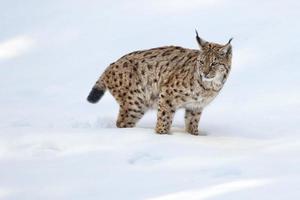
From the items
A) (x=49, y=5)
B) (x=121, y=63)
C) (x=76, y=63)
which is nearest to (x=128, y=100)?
(x=121, y=63)

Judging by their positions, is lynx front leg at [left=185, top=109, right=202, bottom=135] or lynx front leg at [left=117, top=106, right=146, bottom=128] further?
lynx front leg at [left=117, top=106, right=146, bottom=128]

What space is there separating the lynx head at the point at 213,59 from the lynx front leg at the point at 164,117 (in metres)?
0.64

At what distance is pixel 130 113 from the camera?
10.8 m

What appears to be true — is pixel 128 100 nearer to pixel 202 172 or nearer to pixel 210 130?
pixel 210 130

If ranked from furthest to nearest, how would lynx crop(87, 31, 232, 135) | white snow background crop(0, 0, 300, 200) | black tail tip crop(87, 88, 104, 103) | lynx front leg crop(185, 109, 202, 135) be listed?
black tail tip crop(87, 88, 104, 103), lynx front leg crop(185, 109, 202, 135), lynx crop(87, 31, 232, 135), white snow background crop(0, 0, 300, 200)

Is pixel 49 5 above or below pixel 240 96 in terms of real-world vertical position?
above

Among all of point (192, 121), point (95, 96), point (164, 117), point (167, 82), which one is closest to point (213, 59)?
point (167, 82)

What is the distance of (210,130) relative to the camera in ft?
36.0

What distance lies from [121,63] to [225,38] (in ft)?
18.4

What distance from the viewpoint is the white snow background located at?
791 cm

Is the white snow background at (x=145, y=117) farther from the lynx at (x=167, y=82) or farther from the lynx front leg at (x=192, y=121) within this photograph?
the lynx at (x=167, y=82)

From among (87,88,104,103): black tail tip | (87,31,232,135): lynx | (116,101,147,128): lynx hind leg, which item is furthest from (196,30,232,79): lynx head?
(87,88,104,103): black tail tip

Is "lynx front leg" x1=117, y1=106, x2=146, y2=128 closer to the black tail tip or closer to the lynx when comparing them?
the lynx

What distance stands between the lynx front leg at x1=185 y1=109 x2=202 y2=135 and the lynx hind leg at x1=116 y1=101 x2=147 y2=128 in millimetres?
560
